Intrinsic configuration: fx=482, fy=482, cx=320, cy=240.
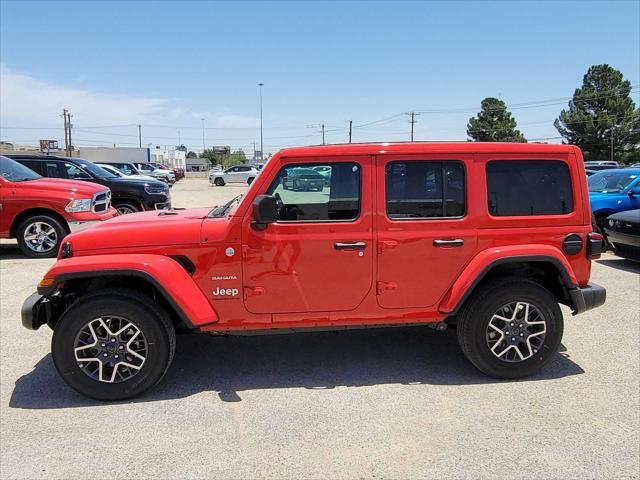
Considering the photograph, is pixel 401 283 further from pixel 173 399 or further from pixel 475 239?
pixel 173 399

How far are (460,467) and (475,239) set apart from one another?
1698 millimetres

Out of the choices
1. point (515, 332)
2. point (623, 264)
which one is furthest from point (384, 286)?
point (623, 264)

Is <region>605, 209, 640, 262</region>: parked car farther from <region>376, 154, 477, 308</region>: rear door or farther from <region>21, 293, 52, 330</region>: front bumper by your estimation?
<region>21, 293, 52, 330</region>: front bumper

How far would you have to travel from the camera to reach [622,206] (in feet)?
33.0

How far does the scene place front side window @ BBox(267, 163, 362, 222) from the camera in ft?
12.1

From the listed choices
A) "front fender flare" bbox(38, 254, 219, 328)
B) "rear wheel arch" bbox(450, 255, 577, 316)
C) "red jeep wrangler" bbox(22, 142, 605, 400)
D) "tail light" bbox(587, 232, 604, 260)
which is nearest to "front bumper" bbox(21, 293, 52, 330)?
"red jeep wrangler" bbox(22, 142, 605, 400)

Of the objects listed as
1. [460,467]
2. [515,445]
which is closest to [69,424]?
[460,467]

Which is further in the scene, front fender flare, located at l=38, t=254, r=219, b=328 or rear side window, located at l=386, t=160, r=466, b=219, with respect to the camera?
rear side window, located at l=386, t=160, r=466, b=219

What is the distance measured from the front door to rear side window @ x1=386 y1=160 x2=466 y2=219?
19cm

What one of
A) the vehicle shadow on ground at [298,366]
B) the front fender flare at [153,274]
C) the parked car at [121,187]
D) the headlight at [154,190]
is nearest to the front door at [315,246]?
the front fender flare at [153,274]

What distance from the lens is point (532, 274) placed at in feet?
13.6

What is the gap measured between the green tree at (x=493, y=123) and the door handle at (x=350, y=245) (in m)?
59.5

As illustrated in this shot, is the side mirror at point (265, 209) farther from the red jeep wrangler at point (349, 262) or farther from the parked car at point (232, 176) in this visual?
the parked car at point (232, 176)

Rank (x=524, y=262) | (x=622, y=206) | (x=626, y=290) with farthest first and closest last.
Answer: (x=622, y=206) < (x=626, y=290) < (x=524, y=262)
